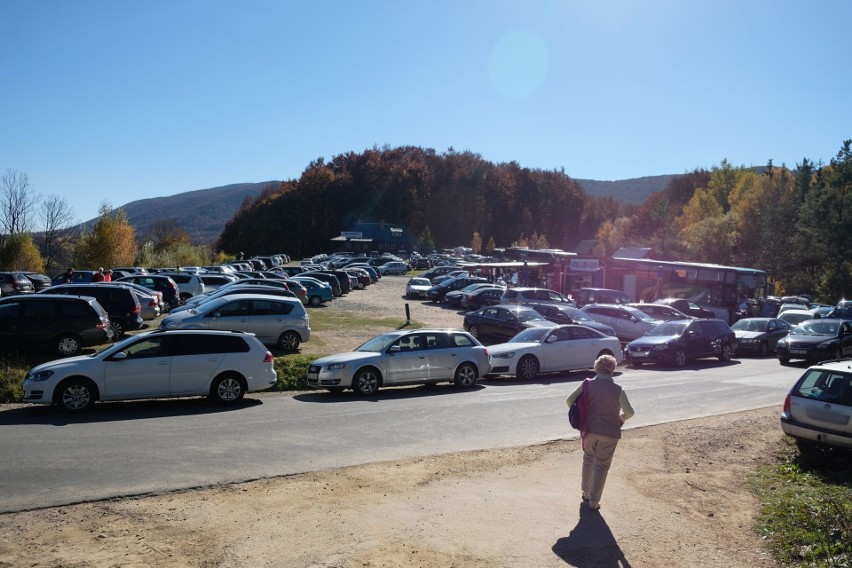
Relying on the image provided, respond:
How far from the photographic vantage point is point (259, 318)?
878 inches

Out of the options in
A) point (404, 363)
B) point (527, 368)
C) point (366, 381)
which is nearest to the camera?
point (366, 381)

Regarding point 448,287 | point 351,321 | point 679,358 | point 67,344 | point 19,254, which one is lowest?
point 679,358

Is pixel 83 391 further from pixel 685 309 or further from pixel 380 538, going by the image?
pixel 685 309

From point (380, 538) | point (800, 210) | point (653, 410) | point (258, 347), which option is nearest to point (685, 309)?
point (653, 410)

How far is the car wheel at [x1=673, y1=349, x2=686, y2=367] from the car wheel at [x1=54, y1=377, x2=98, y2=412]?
58.4 feet

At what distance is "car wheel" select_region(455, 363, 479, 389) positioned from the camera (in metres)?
18.1

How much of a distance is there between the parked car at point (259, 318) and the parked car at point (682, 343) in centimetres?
1092

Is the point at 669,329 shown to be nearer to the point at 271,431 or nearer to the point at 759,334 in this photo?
the point at 759,334

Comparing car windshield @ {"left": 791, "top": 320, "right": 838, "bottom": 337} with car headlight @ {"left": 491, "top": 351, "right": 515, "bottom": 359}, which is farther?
car windshield @ {"left": 791, "top": 320, "right": 838, "bottom": 337}

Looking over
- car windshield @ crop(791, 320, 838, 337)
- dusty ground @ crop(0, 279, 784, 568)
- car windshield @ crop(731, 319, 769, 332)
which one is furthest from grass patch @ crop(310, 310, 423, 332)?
dusty ground @ crop(0, 279, 784, 568)

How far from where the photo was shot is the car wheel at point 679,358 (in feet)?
79.3

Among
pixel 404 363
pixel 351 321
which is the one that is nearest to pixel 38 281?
pixel 351 321

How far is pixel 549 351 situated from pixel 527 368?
85 centimetres

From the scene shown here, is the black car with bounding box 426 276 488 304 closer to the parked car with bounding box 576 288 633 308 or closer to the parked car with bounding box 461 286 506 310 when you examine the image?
the parked car with bounding box 461 286 506 310
